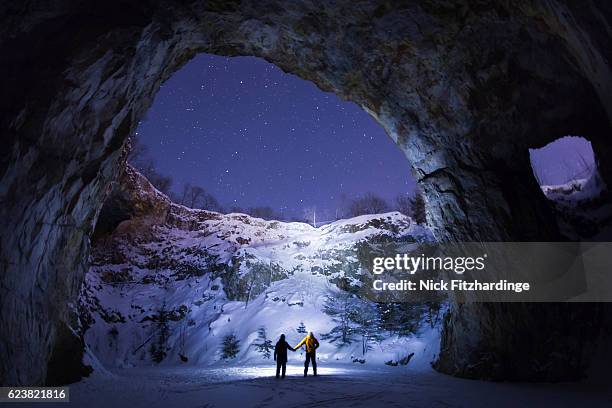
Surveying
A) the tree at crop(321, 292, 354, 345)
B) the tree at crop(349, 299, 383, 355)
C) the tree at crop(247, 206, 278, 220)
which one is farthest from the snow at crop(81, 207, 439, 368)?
the tree at crop(247, 206, 278, 220)

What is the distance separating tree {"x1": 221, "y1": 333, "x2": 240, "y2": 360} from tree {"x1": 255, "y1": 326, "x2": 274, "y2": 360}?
1.24 m

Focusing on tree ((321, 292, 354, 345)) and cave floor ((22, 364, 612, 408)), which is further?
tree ((321, 292, 354, 345))

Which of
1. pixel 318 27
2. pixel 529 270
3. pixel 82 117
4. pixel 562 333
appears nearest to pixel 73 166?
pixel 82 117

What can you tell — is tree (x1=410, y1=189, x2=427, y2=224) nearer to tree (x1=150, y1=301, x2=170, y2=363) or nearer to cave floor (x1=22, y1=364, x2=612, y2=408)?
tree (x1=150, y1=301, x2=170, y2=363)

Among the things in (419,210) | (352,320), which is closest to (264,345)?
(352,320)

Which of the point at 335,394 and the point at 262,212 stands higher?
the point at 262,212

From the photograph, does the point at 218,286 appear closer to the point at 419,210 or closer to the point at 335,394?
the point at 419,210

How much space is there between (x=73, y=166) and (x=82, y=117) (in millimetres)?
1269

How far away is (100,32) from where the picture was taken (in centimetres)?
802

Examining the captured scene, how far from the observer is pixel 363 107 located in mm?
14961

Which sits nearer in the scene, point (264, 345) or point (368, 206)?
point (264, 345)

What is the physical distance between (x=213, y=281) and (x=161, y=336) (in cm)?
526

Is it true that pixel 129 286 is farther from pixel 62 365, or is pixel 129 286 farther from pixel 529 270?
pixel 529 270

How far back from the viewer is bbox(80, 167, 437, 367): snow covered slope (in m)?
21.9
